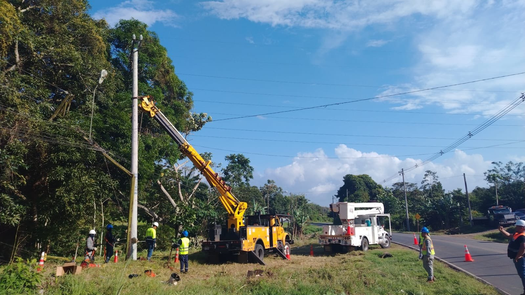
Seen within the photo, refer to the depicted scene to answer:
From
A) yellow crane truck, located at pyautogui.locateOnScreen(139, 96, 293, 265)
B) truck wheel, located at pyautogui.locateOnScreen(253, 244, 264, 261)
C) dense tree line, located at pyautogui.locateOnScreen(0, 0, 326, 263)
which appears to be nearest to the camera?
dense tree line, located at pyautogui.locateOnScreen(0, 0, 326, 263)

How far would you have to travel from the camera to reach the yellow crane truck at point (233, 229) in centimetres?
1625

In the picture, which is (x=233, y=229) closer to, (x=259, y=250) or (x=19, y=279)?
(x=259, y=250)

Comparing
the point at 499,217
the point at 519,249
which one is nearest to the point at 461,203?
the point at 499,217

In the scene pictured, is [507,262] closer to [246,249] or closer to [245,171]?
[246,249]

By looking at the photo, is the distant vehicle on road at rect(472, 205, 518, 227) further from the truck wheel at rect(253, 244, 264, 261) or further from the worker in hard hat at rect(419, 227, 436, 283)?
the worker in hard hat at rect(419, 227, 436, 283)

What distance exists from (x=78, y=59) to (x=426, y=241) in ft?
52.8

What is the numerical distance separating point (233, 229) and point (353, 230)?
20.7ft

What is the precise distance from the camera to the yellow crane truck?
16247 millimetres

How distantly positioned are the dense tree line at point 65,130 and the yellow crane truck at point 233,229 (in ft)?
8.22

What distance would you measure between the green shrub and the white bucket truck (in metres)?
14.6

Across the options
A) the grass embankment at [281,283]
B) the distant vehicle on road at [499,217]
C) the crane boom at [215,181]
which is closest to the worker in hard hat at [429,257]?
the grass embankment at [281,283]

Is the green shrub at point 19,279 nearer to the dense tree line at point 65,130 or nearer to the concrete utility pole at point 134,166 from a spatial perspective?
the dense tree line at point 65,130

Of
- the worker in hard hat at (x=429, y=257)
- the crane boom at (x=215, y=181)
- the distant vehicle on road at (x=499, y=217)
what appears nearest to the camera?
the worker in hard hat at (x=429, y=257)

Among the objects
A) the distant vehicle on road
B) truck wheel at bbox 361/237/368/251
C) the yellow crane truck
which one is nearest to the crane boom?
the yellow crane truck
